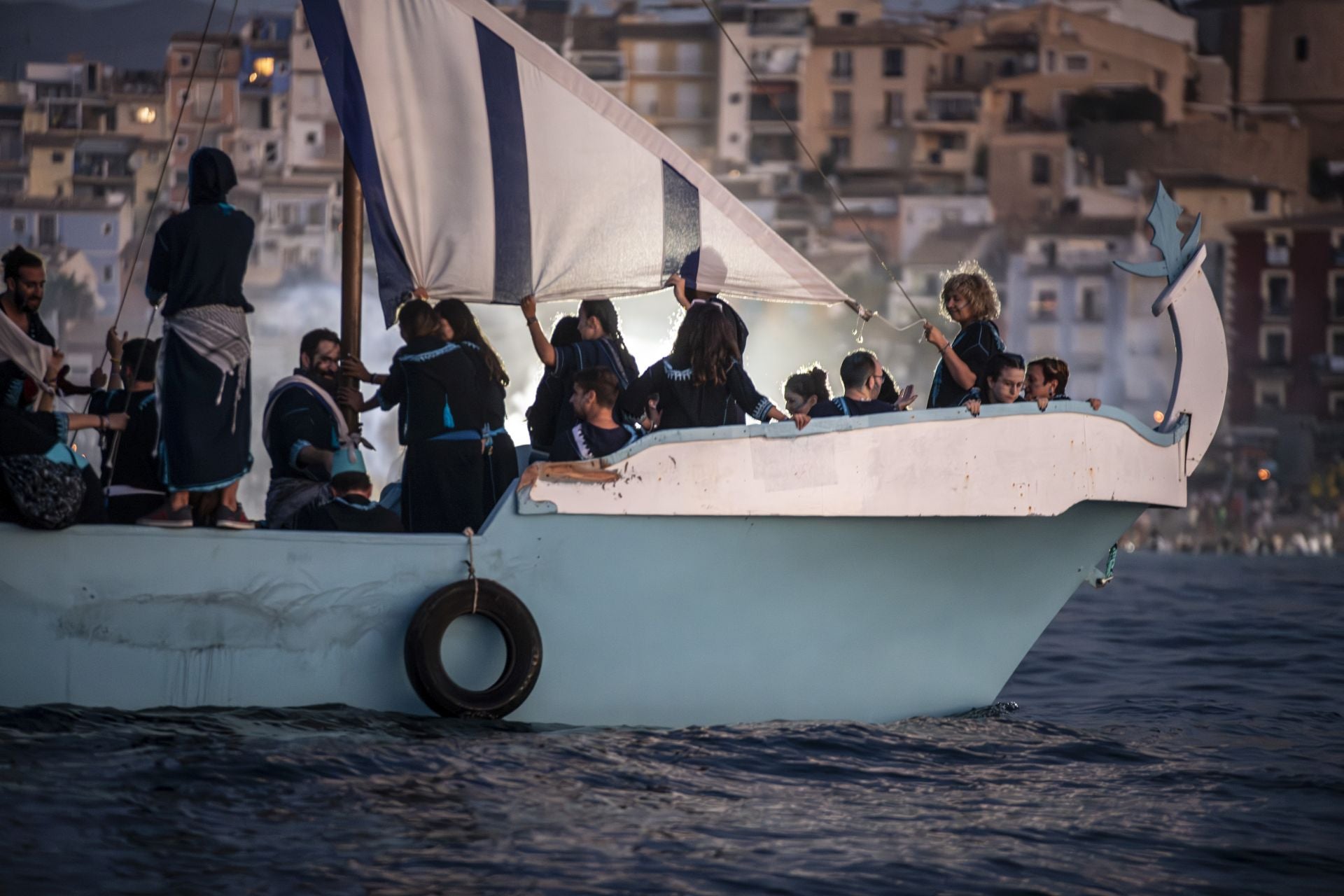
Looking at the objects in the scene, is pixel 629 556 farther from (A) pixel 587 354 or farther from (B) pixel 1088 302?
(B) pixel 1088 302

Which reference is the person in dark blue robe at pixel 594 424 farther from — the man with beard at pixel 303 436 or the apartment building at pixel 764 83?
the apartment building at pixel 764 83

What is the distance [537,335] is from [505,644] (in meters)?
1.47

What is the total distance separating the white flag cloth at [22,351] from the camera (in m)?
7.16

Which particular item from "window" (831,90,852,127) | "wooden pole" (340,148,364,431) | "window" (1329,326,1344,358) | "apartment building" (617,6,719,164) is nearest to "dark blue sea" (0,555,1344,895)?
"wooden pole" (340,148,364,431)

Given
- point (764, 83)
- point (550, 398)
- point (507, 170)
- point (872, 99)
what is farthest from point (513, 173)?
point (872, 99)

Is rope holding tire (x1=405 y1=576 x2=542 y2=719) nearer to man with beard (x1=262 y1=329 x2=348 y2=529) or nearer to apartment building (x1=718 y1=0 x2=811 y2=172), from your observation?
man with beard (x1=262 y1=329 x2=348 y2=529)

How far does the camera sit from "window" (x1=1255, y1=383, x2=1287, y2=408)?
79.4 meters

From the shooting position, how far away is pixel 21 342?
23.5ft

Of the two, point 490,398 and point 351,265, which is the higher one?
point 351,265

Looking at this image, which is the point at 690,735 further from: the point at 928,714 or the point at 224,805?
the point at 224,805

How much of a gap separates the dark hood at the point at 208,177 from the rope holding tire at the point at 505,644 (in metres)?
1.90

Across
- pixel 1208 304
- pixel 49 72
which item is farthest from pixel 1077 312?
pixel 1208 304

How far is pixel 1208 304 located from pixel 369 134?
4.37 metres

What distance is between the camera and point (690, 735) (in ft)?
25.2
